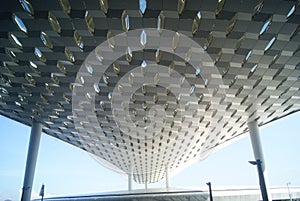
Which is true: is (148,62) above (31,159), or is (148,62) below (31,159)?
above

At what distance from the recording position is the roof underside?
1162cm

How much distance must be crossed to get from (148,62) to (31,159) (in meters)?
20.1

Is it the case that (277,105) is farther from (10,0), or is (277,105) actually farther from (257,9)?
(10,0)

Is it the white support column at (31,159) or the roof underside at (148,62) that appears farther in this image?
the white support column at (31,159)

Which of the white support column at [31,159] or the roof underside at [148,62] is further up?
the roof underside at [148,62]

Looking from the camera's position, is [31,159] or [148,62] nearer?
[148,62]

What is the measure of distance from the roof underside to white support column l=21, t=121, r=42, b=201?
1.59 meters

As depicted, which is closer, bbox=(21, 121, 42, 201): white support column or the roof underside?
the roof underside

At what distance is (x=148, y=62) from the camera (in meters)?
15.8

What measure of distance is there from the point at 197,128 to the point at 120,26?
78.5 feet

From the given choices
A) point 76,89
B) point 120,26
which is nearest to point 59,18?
point 120,26

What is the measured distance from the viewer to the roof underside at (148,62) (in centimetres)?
1162

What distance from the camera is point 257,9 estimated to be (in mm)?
11555

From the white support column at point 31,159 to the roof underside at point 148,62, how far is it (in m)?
1.59
